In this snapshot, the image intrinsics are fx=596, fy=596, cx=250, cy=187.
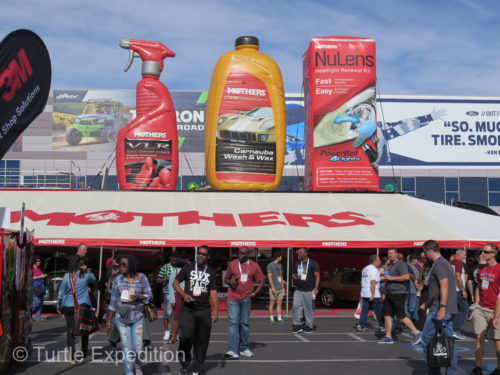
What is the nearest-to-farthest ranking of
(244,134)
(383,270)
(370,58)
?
(383,270)
(244,134)
(370,58)

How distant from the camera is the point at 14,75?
7.41 meters

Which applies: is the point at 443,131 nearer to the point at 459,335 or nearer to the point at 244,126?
the point at 244,126

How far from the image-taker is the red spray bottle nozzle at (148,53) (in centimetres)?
2230

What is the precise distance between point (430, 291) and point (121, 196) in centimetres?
1346

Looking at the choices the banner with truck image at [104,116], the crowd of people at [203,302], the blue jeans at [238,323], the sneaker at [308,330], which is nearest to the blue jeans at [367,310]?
the sneaker at [308,330]

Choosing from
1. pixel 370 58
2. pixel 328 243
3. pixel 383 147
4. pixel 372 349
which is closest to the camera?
pixel 372 349

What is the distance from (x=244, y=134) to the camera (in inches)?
842

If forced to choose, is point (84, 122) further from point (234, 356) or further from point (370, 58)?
point (234, 356)

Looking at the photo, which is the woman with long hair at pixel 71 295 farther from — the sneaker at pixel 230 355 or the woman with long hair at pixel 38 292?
the woman with long hair at pixel 38 292

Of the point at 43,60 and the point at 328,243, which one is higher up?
the point at 43,60

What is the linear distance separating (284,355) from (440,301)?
11.1 ft

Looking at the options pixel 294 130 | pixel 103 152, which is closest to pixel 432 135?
pixel 294 130

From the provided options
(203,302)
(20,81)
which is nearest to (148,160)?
(20,81)

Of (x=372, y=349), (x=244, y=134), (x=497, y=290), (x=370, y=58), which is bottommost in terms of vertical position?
(x=372, y=349)
